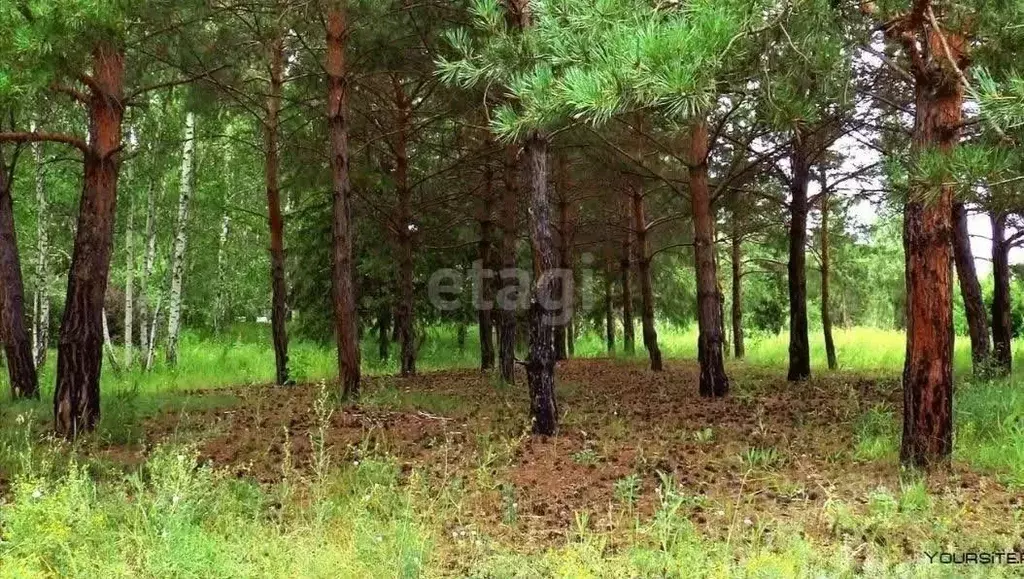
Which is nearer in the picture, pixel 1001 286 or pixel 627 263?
pixel 1001 286

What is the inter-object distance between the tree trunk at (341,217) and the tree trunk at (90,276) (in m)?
2.86

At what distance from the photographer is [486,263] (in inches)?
624

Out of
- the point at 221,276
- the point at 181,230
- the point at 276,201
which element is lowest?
the point at 221,276

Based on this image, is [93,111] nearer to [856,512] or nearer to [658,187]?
[856,512]

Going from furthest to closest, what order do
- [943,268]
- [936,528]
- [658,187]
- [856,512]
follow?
[658,187] → [943,268] → [856,512] → [936,528]

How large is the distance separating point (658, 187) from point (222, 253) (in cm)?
1521

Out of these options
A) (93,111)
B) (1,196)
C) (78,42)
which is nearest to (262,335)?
(1,196)

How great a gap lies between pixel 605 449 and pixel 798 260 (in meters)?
7.70

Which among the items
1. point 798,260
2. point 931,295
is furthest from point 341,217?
point 798,260

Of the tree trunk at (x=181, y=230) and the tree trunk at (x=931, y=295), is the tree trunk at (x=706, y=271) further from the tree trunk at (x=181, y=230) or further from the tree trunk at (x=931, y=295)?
the tree trunk at (x=181, y=230)

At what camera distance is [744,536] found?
372 centimetres

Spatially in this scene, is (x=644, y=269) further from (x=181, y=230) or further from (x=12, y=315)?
(x=12, y=315)

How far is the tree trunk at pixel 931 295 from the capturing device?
16.1 feet

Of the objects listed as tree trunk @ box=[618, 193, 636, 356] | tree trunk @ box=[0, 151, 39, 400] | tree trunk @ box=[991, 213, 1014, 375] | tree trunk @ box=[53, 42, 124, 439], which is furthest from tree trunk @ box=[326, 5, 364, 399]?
tree trunk @ box=[991, 213, 1014, 375]
